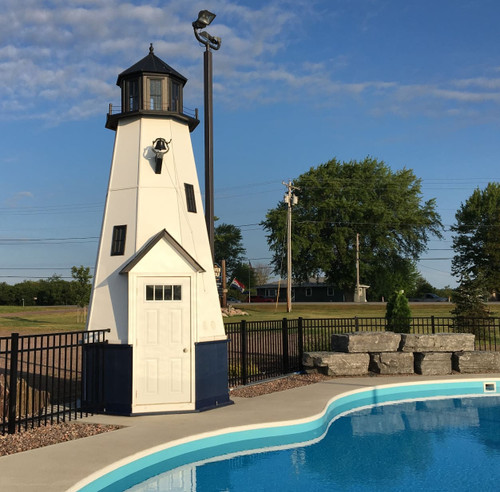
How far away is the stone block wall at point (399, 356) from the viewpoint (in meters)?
15.7

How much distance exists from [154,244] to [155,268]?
477 millimetres

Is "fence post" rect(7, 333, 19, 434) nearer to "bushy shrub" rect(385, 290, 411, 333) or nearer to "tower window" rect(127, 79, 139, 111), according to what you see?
"tower window" rect(127, 79, 139, 111)

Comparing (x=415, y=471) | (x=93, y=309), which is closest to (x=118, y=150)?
(x=93, y=309)

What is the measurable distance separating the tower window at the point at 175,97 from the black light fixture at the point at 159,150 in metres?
0.93

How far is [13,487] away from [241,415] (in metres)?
4.87

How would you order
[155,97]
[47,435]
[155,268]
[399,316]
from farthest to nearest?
[399,316] < [155,97] < [155,268] < [47,435]

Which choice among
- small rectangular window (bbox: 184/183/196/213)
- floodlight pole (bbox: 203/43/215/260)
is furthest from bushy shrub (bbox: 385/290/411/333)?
small rectangular window (bbox: 184/183/196/213)

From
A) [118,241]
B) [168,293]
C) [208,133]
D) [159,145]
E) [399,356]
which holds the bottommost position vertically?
[399,356]

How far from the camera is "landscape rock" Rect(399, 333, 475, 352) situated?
16062 millimetres

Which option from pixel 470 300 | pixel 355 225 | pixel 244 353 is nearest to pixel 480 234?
pixel 355 225

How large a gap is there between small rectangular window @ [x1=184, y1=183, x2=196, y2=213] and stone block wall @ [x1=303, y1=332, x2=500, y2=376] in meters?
6.51

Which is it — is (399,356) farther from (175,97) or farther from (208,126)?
(175,97)

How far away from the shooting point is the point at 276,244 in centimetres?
5909

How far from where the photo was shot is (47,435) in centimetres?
881
